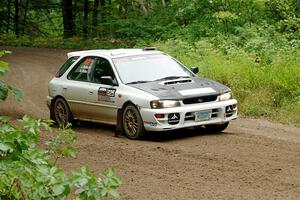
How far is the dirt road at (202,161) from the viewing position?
808cm

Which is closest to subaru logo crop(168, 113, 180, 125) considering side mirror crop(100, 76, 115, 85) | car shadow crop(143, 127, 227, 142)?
car shadow crop(143, 127, 227, 142)

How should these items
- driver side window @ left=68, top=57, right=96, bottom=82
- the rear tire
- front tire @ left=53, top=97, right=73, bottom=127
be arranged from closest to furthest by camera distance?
the rear tire
driver side window @ left=68, top=57, right=96, bottom=82
front tire @ left=53, top=97, right=73, bottom=127

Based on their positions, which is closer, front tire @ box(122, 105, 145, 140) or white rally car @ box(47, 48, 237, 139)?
white rally car @ box(47, 48, 237, 139)

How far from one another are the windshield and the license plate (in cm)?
121

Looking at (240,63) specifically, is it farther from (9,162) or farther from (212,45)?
(9,162)

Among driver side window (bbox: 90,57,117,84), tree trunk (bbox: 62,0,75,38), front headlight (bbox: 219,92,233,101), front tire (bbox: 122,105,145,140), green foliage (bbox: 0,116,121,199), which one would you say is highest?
green foliage (bbox: 0,116,121,199)

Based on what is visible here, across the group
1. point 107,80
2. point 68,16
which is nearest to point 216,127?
point 107,80

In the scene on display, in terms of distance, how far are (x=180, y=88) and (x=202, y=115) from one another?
0.64 meters

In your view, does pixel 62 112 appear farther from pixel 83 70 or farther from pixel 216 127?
pixel 216 127

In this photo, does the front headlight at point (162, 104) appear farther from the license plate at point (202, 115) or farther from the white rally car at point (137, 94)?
the license plate at point (202, 115)

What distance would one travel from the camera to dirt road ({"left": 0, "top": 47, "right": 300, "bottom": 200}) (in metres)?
8.08

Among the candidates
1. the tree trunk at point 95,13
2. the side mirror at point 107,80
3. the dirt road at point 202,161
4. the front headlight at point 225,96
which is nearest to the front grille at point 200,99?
the front headlight at point 225,96

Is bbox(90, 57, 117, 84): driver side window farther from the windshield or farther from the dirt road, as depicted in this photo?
the dirt road

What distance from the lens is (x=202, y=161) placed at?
9703 millimetres
